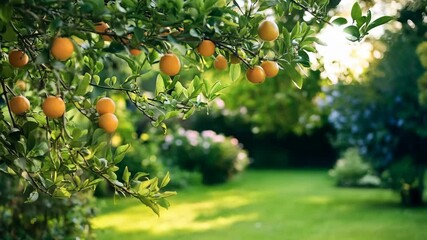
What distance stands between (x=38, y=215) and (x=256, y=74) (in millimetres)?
2647

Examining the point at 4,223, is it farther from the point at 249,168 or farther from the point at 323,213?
the point at 249,168

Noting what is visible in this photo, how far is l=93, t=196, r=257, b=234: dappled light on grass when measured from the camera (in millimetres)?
7055

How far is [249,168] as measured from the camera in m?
14.5

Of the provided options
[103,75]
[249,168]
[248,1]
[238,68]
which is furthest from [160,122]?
[249,168]

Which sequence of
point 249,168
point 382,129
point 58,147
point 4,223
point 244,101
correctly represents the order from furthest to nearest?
point 249,168, point 382,129, point 244,101, point 4,223, point 58,147

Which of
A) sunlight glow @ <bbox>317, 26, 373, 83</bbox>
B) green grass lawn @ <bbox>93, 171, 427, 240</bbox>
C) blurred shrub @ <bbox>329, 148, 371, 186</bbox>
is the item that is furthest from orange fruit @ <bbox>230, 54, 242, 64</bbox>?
blurred shrub @ <bbox>329, 148, 371, 186</bbox>

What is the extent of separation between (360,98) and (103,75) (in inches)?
130

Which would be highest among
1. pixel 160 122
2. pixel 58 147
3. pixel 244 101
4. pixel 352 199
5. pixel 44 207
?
pixel 160 122

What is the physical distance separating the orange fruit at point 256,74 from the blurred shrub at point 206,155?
996 cm

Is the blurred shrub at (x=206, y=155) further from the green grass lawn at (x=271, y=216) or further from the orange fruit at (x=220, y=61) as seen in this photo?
the orange fruit at (x=220, y=61)

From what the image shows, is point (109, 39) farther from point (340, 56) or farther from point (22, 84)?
point (340, 56)

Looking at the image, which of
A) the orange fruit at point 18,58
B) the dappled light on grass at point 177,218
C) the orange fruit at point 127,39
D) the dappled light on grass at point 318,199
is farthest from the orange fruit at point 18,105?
the dappled light on grass at point 318,199

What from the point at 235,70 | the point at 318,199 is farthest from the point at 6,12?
the point at 318,199

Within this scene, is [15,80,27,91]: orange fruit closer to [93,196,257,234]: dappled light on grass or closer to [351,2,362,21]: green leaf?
[351,2,362,21]: green leaf
